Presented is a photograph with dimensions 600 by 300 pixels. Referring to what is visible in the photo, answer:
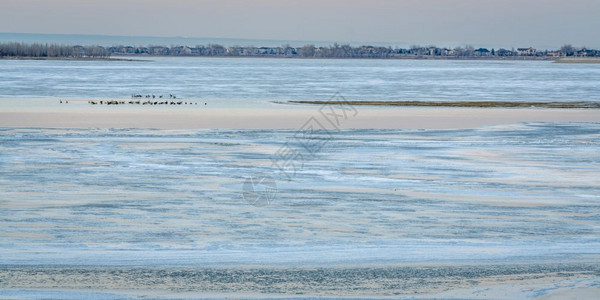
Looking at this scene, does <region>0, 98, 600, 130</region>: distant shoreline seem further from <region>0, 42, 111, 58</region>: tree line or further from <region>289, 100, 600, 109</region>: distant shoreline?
<region>0, 42, 111, 58</region>: tree line

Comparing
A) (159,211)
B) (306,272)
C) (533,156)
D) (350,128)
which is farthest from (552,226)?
(350,128)

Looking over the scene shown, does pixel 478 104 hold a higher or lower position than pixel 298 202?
lower

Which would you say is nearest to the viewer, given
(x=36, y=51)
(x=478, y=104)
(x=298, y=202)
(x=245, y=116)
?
(x=298, y=202)

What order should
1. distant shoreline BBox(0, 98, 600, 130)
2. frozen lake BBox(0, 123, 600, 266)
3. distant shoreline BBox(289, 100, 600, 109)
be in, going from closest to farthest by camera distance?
frozen lake BBox(0, 123, 600, 266) → distant shoreline BBox(0, 98, 600, 130) → distant shoreline BBox(289, 100, 600, 109)

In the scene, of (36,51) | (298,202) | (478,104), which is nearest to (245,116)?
(478,104)

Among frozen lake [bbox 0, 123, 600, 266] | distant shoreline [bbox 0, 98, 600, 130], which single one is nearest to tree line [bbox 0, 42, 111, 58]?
distant shoreline [bbox 0, 98, 600, 130]

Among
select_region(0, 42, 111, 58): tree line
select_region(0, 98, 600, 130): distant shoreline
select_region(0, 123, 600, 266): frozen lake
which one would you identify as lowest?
select_region(0, 42, 111, 58): tree line

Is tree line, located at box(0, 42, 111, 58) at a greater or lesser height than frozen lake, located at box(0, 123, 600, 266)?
lesser

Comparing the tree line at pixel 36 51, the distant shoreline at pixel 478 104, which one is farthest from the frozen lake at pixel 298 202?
the tree line at pixel 36 51

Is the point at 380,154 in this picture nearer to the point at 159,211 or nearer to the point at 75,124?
the point at 159,211

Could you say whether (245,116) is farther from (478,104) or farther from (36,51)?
(36,51)

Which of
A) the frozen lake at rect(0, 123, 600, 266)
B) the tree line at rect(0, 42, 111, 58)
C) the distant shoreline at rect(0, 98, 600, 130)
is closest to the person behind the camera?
the frozen lake at rect(0, 123, 600, 266)

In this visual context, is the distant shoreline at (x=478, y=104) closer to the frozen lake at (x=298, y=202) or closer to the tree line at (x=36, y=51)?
the frozen lake at (x=298, y=202)

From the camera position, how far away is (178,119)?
21.6 metres
